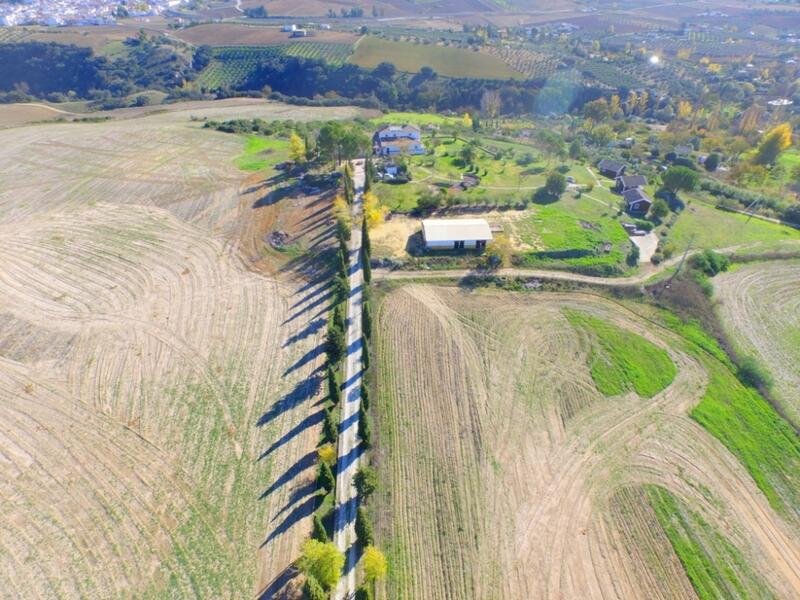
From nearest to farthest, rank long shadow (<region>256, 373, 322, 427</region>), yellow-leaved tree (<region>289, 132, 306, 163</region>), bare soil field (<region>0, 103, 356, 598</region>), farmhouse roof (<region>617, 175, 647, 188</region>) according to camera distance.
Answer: bare soil field (<region>0, 103, 356, 598</region>) → long shadow (<region>256, 373, 322, 427</region>) → farmhouse roof (<region>617, 175, 647, 188</region>) → yellow-leaved tree (<region>289, 132, 306, 163</region>)

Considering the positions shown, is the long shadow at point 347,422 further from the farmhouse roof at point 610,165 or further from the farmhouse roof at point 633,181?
the farmhouse roof at point 610,165

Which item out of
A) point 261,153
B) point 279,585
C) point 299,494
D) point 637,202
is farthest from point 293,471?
point 261,153

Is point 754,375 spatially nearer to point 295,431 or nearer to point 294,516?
point 295,431

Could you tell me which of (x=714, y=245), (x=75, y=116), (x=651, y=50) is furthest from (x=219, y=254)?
(x=651, y=50)

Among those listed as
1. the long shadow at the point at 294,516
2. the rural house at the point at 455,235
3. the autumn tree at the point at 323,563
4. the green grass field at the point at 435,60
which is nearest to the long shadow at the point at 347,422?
the long shadow at the point at 294,516

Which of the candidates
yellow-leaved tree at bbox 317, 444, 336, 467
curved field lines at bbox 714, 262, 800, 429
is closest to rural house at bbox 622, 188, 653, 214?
curved field lines at bbox 714, 262, 800, 429

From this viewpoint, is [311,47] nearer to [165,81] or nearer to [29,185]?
[165,81]

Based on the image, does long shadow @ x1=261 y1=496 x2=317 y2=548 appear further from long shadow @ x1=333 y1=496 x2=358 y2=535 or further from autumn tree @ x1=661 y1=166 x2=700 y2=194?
autumn tree @ x1=661 y1=166 x2=700 y2=194
